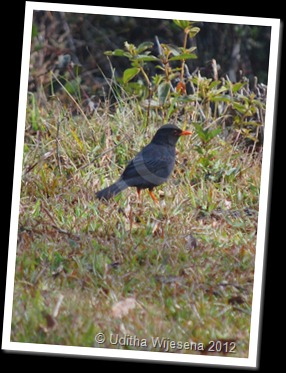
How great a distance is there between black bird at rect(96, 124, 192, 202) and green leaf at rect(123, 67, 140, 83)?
18.8 inches

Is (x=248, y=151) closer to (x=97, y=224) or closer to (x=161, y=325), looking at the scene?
(x=97, y=224)

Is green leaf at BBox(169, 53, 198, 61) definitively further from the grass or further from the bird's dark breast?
the bird's dark breast

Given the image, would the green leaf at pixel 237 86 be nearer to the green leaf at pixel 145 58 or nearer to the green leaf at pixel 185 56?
the green leaf at pixel 185 56

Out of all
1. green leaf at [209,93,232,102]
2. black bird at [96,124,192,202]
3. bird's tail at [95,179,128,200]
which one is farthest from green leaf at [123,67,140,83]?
bird's tail at [95,179,128,200]

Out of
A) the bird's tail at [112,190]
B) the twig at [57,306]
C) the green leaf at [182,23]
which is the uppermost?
the green leaf at [182,23]

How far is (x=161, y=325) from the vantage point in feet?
15.9

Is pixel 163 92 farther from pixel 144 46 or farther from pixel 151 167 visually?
pixel 151 167

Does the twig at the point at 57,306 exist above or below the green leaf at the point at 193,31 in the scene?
below

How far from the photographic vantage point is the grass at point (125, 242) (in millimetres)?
4863

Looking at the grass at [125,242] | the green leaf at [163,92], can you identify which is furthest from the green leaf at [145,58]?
the grass at [125,242]

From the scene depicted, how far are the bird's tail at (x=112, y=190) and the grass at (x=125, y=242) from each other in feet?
0.14

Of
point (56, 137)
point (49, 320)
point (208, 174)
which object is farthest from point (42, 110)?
point (49, 320)

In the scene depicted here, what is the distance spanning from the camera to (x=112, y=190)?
5.65 m

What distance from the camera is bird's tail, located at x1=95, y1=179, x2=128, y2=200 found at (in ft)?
18.4
